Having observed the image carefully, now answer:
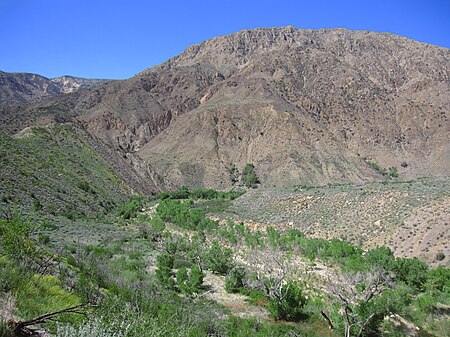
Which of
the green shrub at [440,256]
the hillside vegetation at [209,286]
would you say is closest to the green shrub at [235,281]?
the hillside vegetation at [209,286]

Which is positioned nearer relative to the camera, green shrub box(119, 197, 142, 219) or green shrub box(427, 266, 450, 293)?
green shrub box(427, 266, 450, 293)

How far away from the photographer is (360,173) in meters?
85.0

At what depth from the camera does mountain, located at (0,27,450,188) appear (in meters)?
89.6

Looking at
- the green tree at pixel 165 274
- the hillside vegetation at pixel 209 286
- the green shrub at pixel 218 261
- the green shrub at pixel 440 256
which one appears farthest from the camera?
the green shrub at pixel 440 256

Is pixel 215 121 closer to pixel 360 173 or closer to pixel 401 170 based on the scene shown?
pixel 360 173

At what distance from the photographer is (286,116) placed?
9888 centimetres

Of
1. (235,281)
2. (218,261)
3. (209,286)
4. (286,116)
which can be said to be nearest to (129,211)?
(218,261)

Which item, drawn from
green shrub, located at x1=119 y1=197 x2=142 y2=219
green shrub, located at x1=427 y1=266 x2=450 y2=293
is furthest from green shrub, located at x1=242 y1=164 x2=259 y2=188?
green shrub, located at x1=427 y1=266 x2=450 y2=293

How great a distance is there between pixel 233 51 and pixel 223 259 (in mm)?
142559

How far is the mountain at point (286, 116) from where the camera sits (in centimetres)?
8962

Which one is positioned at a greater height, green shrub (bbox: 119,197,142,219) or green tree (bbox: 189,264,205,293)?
green tree (bbox: 189,264,205,293)

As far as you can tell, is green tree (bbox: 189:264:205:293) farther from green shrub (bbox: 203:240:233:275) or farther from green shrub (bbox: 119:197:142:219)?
green shrub (bbox: 119:197:142:219)

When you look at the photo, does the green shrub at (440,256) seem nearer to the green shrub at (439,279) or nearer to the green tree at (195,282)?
the green shrub at (439,279)

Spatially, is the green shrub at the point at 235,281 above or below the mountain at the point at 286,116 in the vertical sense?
below
